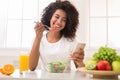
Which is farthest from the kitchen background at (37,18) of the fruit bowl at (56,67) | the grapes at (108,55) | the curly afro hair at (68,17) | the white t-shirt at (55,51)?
the grapes at (108,55)

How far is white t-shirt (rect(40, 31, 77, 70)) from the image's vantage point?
180 cm

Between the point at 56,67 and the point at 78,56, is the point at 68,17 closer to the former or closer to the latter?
the point at 78,56

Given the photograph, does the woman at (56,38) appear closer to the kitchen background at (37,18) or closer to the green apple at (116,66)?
the green apple at (116,66)

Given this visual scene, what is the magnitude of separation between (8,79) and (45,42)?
0.85 meters

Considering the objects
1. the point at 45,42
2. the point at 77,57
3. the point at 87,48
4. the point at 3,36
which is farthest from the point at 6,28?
the point at 77,57

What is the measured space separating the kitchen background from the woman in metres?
0.75

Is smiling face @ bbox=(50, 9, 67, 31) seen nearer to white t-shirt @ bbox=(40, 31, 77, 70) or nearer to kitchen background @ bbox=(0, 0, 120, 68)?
white t-shirt @ bbox=(40, 31, 77, 70)

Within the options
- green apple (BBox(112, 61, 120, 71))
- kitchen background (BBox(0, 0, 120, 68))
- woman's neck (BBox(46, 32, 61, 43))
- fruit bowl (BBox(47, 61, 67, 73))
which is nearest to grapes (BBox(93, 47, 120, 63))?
green apple (BBox(112, 61, 120, 71))

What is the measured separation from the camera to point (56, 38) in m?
1.98

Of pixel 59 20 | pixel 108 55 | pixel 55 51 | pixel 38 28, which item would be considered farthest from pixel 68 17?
pixel 108 55

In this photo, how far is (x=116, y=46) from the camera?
9.02 feet

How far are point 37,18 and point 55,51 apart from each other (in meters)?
1.25

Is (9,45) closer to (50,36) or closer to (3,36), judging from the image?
(3,36)

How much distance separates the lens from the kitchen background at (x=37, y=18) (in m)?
2.80
